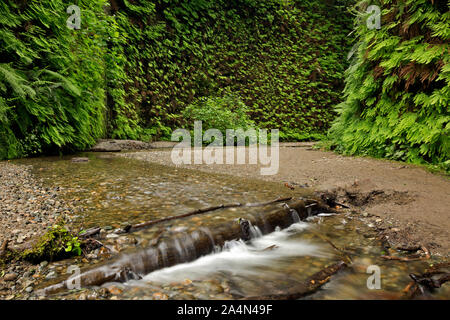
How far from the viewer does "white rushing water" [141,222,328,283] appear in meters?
1.91

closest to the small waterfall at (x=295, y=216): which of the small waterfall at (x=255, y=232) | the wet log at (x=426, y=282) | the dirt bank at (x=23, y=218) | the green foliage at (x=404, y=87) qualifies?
the small waterfall at (x=255, y=232)

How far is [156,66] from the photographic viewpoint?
10219mm

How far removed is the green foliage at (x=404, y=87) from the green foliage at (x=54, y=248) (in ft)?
16.2

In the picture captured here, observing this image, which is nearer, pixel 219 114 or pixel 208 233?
pixel 208 233

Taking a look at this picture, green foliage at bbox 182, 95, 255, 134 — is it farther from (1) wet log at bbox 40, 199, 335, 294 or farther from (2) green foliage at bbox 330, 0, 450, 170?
(1) wet log at bbox 40, 199, 335, 294

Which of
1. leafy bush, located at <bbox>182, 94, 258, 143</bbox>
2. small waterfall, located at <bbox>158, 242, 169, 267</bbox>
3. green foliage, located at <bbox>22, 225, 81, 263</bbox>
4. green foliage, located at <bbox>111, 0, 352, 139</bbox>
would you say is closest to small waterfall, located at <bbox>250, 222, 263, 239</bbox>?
small waterfall, located at <bbox>158, 242, 169, 267</bbox>

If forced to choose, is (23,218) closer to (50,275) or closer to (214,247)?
(50,275)

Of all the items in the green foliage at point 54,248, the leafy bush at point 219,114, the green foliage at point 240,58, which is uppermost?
the green foliage at point 240,58

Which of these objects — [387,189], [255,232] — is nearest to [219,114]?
[387,189]

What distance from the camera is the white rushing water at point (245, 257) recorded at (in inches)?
75.4

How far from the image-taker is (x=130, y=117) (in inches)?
355

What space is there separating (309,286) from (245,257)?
631 mm

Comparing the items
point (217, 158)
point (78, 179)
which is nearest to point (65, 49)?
point (78, 179)

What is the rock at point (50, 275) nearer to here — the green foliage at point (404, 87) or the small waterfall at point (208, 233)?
the small waterfall at point (208, 233)
